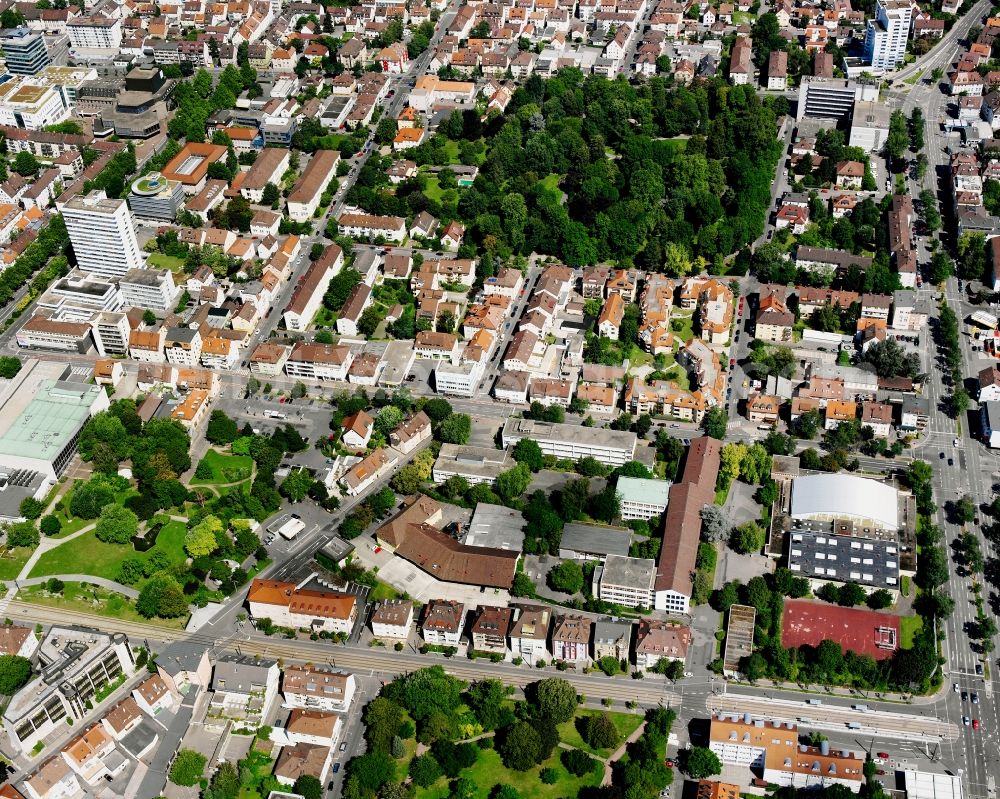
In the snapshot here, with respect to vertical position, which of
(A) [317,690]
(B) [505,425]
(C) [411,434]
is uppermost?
(B) [505,425]

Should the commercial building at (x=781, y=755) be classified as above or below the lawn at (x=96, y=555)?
above

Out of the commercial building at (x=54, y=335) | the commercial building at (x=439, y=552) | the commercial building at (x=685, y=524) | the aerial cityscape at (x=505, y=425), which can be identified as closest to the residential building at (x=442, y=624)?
the aerial cityscape at (x=505, y=425)

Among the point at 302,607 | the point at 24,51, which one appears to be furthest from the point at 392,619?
the point at 24,51

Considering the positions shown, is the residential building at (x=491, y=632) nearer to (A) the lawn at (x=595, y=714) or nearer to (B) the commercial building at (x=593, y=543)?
(A) the lawn at (x=595, y=714)

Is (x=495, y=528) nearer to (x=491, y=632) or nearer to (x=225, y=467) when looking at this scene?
(x=491, y=632)

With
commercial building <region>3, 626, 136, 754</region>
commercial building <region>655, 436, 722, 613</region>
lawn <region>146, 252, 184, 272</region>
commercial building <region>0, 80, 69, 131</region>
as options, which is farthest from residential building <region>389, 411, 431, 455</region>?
commercial building <region>0, 80, 69, 131</region>

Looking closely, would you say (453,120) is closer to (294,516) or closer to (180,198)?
(180,198)
